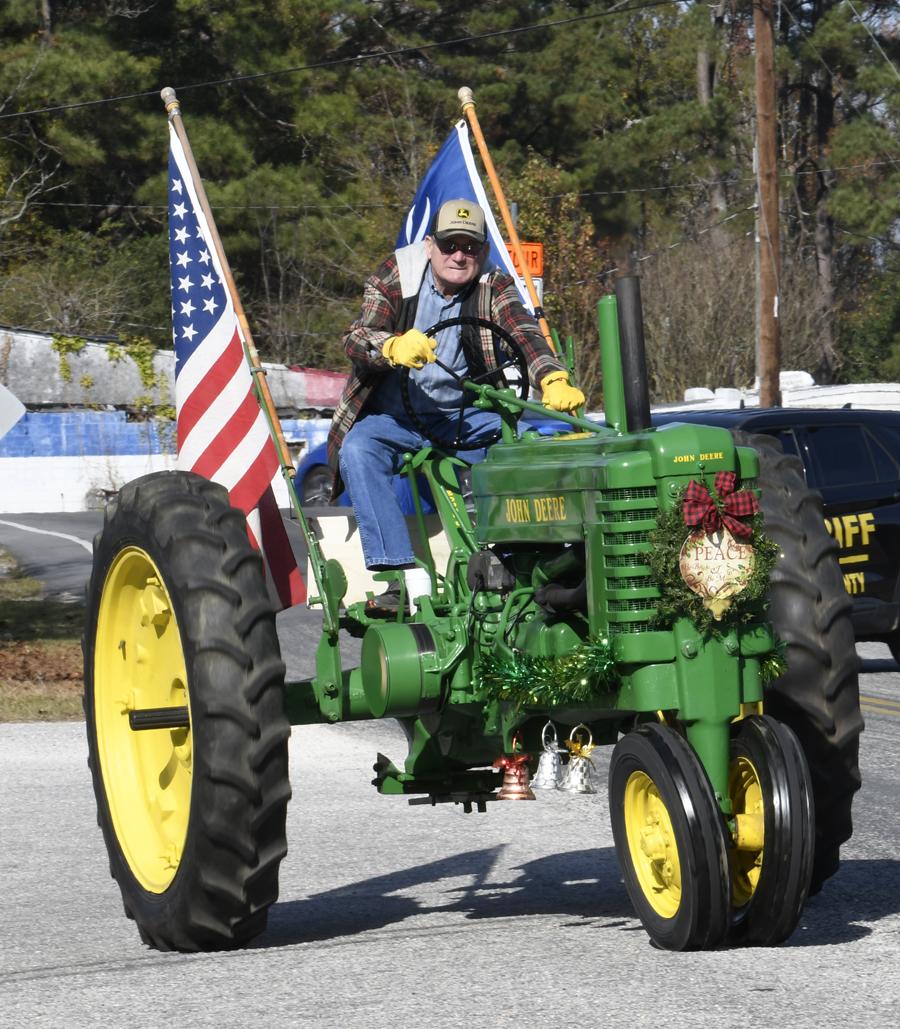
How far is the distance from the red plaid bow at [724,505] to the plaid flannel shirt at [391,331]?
62.5 inches

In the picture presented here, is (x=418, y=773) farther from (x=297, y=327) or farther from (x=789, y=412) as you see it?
(x=297, y=327)

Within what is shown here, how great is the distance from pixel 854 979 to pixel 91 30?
3796cm

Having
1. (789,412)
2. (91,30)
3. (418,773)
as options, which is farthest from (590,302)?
(418,773)

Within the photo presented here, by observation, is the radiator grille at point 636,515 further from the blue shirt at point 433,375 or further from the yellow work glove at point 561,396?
the blue shirt at point 433,375

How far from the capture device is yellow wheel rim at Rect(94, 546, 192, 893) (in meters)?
5.39

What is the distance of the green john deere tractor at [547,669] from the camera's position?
4.31 meters

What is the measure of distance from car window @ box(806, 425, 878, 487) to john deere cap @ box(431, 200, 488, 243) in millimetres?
6140

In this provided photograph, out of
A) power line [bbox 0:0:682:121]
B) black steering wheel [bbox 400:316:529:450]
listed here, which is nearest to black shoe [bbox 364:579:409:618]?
black steering wheel [bbox 400:316:529:450]

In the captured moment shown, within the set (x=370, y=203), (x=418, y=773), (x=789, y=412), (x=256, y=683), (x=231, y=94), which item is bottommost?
(x=418, y=773)

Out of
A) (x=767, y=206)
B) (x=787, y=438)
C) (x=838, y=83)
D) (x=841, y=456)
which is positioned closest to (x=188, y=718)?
(x=787, y=438)

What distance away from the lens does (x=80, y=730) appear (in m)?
10.2

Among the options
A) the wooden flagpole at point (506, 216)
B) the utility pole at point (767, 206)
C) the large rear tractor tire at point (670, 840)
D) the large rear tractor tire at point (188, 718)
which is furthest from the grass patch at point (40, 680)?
the utility pole at point (767, 206)

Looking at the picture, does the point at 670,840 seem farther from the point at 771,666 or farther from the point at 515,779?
the point at 515,779

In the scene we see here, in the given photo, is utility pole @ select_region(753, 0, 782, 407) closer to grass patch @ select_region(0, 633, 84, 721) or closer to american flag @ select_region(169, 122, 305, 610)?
grass patch @ select_region(0, 633, 84, 721)
